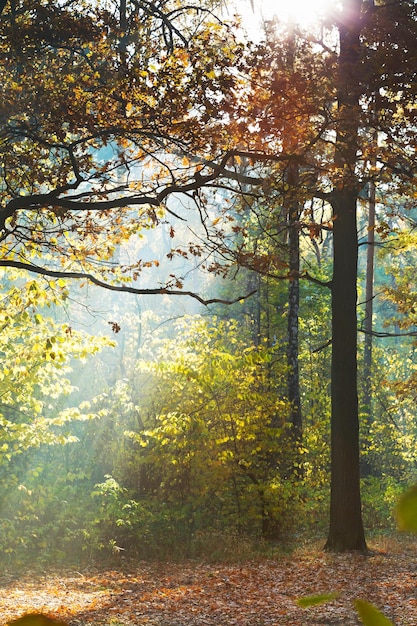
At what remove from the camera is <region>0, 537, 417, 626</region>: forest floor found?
748 cm

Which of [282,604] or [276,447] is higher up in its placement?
[276,447]

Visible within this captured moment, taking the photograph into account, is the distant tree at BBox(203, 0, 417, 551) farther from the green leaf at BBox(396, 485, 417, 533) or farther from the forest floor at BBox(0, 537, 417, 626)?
the green leaf at BBox(396, 485, 417, 533)

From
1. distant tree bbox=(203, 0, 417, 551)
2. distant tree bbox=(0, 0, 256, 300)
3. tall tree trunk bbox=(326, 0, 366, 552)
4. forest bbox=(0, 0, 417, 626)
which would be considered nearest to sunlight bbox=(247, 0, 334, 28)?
forest bbox=(0, 0, 417, 626)

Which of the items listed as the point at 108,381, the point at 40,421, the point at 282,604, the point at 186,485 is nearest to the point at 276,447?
the point at 186,485

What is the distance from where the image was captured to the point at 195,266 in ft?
34.3

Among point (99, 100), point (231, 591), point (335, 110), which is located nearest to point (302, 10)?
point (335, 110)

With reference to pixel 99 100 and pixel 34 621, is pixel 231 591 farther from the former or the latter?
pixel 34 621

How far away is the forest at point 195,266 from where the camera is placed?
24.0ft

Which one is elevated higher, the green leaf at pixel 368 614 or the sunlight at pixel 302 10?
the sunlight at pixel 302 10

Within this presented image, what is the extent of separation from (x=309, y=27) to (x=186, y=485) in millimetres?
8524

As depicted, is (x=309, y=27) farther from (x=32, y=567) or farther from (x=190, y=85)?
(x=32, y=567)

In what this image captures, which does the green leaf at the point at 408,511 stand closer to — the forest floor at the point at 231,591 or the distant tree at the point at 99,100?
the distant tree at the point at 99,100

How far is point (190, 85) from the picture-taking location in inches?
275

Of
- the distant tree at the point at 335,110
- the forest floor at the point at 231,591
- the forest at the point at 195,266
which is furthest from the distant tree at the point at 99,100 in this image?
the forest floor at the point at 231,591
